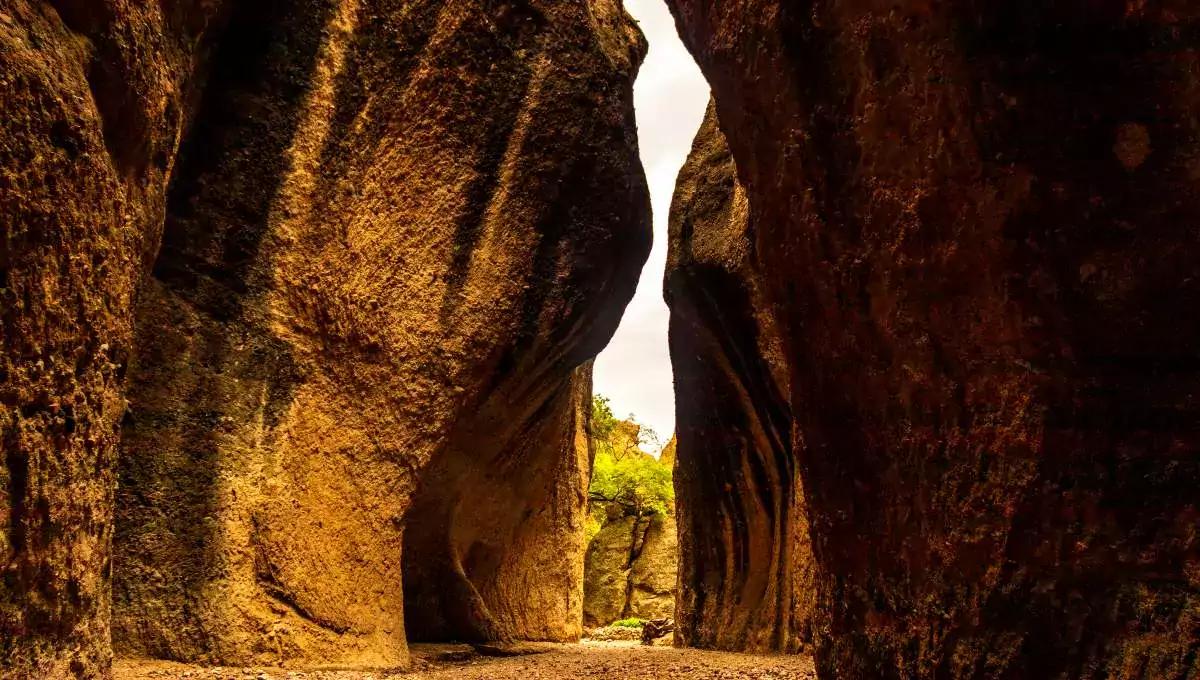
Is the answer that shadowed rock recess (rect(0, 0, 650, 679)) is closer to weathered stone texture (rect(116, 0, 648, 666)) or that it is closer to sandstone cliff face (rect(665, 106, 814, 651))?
weathered stone texture (rect(116, 0, 648, 666))

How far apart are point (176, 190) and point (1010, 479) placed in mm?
4821

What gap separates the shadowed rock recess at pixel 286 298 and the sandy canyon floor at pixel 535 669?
0.34 m

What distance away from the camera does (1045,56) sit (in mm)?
2576

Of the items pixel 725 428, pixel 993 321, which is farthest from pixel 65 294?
pixel 725 428

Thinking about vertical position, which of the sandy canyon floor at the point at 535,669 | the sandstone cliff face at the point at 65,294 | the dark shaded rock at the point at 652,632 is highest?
the sandstone cliff face at the point at 65,294

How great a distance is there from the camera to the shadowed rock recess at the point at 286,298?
2.58 meters

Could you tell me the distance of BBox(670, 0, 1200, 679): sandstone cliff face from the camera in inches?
96.4

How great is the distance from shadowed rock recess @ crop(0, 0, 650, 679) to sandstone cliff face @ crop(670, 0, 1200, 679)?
7.64ft

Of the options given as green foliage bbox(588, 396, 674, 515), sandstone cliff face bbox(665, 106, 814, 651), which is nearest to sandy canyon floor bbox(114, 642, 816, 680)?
sandstone cliff face bbox(665, 106, 814, 651)

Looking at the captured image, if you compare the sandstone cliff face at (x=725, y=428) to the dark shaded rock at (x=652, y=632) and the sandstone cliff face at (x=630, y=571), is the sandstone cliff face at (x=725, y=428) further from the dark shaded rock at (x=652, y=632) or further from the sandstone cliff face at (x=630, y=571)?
the sandstone cliff face at (x=630, y=571)

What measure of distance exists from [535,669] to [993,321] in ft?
15.2

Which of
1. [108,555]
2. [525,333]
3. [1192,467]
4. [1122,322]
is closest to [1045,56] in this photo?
[1122,322]

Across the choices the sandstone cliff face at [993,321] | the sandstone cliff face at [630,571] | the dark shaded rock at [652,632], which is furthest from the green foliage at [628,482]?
the sandstone cliff face at [993,321]

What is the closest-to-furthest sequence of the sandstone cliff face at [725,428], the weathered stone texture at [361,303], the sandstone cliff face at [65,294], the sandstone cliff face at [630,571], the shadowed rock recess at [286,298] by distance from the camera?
the sandstone cliff face at [65,294] < the shadowed rock recess at [286,298] < the weathered stone texture at [361,303] < the sandstone cliff face at [725,428] < the sandstone cliff face at [630,571]
